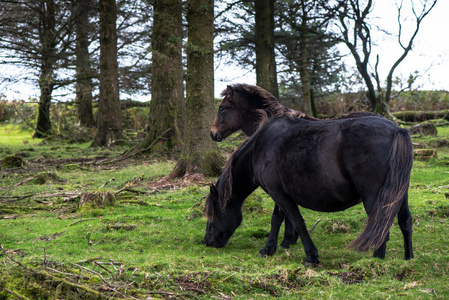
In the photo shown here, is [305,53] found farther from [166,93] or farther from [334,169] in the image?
[334,169]

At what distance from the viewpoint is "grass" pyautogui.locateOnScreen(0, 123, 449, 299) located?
11.6ft

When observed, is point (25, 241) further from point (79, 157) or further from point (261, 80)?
point (261, 80)

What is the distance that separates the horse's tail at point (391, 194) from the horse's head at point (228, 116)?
8.75 feet

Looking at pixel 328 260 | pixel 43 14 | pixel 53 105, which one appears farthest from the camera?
pixel 53 105

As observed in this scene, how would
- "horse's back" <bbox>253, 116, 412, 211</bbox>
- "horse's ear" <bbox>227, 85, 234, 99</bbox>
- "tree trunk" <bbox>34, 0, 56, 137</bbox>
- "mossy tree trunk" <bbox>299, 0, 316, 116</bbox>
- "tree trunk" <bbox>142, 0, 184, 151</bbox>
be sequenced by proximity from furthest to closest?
"mossy tree trunk" <bbox>299, 0, 316, 116</bbox>, "tree trunk" <bbox>34, 0, 56, 137</bbox>, "tree trunk" <bbox>142, 0, 184, 151</bbox>, "horse's ear" <bbox>227, 85, 234, 99</bbox>, "horse's back" <bbox>253, 116, 412, 211</bbox>

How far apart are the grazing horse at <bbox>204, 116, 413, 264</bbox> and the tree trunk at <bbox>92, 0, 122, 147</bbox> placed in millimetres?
13421

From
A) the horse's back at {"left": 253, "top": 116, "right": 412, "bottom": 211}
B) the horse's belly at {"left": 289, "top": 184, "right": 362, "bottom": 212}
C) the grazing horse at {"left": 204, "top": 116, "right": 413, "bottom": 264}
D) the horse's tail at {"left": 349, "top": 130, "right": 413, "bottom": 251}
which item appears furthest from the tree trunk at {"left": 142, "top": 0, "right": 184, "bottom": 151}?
the horse's tail at {"left": 349, "top": 130, "right": 413, "bottom": 251}

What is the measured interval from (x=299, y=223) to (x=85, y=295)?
8.33 ft

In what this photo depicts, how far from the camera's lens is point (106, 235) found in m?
5.85

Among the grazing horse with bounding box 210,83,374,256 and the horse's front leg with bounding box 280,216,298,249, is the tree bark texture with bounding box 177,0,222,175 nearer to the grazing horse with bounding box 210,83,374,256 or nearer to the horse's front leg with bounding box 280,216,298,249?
the grazing horse with bounding box 210,83,374,256

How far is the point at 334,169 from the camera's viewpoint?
4363 millimetres

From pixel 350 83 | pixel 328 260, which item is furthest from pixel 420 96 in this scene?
pixel 328 260

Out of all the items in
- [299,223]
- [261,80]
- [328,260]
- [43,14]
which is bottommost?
[328,260]

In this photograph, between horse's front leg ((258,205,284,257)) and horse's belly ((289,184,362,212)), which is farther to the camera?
horse's front leg ((258,205,284,257))
